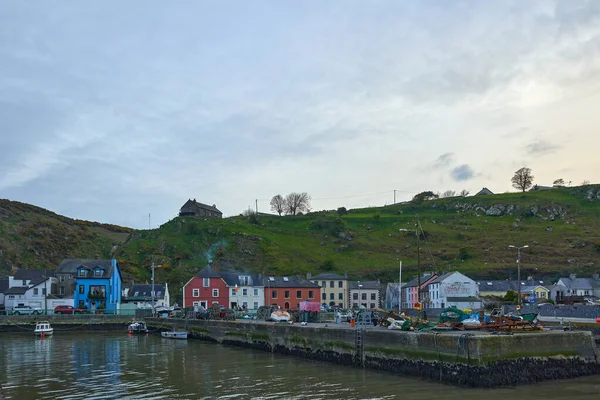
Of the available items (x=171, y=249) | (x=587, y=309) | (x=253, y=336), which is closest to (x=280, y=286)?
(x=171, y=249)

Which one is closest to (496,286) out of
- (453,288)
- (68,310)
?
(453,288)

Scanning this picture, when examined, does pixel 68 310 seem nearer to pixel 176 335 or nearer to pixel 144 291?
pixel 144 291

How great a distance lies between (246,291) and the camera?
97.4 metres

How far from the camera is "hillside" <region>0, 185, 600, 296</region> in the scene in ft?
405

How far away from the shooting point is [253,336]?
49094 mm

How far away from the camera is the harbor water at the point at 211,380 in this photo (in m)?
25.6

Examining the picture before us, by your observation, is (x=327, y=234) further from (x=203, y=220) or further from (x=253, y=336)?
(x=253, y=336)

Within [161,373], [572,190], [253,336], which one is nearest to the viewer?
[161,373]

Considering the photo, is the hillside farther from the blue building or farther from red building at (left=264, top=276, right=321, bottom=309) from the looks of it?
red building at (left=264, top=276, right=321, bottom=309)

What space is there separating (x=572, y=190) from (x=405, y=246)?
87294 millimetres

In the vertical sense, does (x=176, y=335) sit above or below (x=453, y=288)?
below

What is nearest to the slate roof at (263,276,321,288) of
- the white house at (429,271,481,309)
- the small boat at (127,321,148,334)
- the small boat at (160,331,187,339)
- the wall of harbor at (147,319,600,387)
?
the white house at (429,271,481,309)

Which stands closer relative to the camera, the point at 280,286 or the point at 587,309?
the point at 587,309

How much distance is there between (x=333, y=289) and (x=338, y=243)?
121 feet
